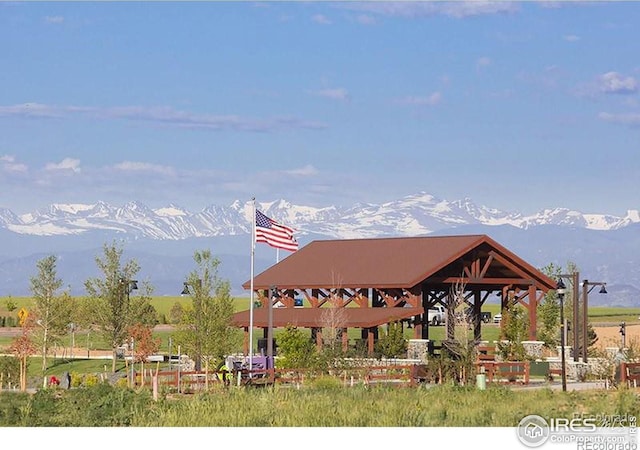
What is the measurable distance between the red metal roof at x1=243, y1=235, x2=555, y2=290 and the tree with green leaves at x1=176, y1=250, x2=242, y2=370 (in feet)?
28.7

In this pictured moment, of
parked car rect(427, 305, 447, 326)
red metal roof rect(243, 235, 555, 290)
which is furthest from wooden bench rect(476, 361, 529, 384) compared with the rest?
parked car rect(427, 305, 447, 326)

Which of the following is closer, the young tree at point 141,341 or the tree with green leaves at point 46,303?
the young tree at point 141,341

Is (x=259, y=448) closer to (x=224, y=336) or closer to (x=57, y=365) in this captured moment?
(x=224, y=336)

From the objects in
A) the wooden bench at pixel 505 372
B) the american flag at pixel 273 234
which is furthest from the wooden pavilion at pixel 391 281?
the wooden bench at pixel 505 372

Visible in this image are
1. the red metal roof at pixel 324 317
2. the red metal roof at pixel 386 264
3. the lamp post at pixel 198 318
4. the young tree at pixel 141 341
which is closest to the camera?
the lamp post at pixel 198 318

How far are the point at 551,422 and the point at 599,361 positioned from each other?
23.9 meters

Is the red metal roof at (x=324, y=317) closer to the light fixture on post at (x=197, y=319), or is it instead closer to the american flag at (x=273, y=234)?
the american flag at (x=273, y=234)

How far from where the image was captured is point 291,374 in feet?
148

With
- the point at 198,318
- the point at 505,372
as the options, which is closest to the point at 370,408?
the point at 505,372

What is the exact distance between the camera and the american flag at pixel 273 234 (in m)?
49.8

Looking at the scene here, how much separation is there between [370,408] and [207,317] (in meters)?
19.8

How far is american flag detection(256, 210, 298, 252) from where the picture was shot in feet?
164

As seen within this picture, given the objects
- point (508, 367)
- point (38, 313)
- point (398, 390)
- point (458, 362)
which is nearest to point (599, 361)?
point (508, 367)

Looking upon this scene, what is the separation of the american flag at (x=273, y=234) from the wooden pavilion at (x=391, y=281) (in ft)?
12.8
